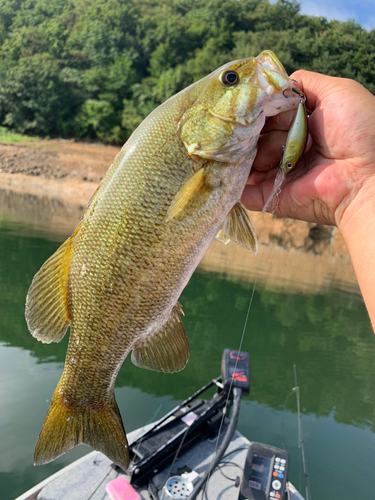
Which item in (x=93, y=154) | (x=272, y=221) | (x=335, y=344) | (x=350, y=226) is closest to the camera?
(x=350, y=226)

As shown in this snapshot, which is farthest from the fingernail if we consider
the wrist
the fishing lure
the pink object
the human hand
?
the pink object

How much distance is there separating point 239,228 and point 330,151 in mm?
657

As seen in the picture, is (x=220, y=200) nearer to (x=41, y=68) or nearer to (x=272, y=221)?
(x=272, y=221)

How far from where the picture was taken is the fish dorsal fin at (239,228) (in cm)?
194

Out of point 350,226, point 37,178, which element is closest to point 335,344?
point 350,226

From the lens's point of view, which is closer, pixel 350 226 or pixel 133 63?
pixel 350 226

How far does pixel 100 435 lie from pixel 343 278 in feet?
68.6

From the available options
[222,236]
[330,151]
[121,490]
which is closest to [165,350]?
[222,236]

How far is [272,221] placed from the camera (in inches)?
993

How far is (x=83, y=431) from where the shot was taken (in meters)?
1.79

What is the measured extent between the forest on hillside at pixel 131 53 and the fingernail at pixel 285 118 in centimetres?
3812

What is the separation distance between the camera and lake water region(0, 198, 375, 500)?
6249 mm

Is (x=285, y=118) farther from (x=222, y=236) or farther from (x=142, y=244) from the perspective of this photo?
(x=142, y=244)

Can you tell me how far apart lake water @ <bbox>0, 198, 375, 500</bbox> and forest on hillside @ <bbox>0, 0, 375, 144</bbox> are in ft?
93.5
